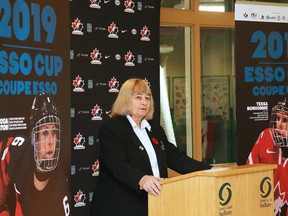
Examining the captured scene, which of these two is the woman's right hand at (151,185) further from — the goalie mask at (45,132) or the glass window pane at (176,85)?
the glass window pane at (176,85)

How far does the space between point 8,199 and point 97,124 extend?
1925 mm

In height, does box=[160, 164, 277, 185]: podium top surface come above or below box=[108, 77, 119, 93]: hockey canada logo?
below

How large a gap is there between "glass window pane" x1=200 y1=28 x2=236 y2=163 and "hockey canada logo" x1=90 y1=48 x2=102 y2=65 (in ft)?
5.40

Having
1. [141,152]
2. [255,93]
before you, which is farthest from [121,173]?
[255,93]

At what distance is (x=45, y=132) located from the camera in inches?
143

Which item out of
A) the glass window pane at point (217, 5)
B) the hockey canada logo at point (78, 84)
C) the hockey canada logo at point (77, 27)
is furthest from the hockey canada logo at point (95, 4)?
the glass window pane at point (217, 5)

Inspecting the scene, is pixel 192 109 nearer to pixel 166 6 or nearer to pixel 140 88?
pixel 166 6

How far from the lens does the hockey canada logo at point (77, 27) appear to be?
5016 mm

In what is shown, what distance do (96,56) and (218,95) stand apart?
1.97 m

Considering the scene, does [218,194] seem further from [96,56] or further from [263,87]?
[263,87]

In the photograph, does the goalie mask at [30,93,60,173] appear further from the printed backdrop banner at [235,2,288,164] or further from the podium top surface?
the printed backdrop banner at [235,2,288,164]

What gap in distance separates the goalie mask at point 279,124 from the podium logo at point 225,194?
9.33 feet

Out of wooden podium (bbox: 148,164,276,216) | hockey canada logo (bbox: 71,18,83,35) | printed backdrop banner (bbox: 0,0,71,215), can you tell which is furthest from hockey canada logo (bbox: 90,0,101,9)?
wooden podium (bbox: 148,164,276,216)

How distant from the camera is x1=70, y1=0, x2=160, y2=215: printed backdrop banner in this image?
5039 mm
